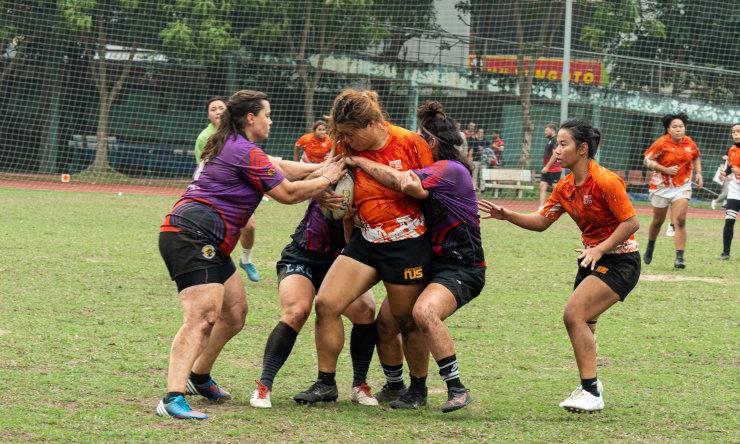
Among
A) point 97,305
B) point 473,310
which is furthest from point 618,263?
point 97,305

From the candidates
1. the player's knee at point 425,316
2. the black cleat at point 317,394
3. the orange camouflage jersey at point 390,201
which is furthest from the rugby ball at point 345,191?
the black cleat at point 317,394

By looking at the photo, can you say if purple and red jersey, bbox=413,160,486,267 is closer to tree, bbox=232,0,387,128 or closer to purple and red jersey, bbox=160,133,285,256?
purple and red jersey, bbox=160,133,285,256

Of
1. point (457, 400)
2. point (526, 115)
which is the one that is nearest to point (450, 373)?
point (457, 400)

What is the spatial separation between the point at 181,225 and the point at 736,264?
1042 centimetres

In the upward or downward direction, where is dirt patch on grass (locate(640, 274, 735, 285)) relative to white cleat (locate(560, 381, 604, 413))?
downward

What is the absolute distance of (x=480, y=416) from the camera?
225 inches

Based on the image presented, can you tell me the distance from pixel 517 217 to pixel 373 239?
1177mm

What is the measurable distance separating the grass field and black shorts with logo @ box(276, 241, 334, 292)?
757 mm

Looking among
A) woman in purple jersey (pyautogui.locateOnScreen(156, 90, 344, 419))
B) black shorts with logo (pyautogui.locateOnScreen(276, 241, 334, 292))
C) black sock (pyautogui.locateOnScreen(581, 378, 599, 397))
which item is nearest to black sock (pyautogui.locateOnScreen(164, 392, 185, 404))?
woman in purple jersey (pyautogui.locateOnScreen(156, 90, 344, 419))

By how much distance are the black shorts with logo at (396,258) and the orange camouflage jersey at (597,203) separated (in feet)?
3.54

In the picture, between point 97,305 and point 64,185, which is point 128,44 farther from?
point 97,305

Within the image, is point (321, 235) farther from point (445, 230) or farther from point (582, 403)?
point (582, 403)

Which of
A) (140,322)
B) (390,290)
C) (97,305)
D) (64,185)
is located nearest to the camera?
(390,290)

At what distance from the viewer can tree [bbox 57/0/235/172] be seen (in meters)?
25.8
